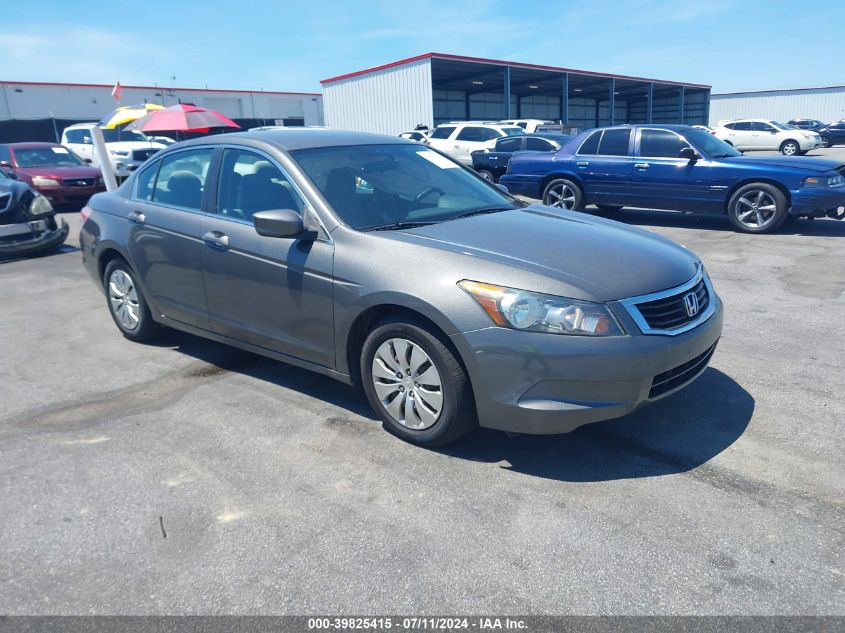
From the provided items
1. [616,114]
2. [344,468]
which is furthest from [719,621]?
[616,114]

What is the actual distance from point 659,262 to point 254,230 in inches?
92.5

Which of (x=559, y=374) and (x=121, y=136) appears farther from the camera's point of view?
(x=121, y=136)

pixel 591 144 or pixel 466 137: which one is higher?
pixel 466 137

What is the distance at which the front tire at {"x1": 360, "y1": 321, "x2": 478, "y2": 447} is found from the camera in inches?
131

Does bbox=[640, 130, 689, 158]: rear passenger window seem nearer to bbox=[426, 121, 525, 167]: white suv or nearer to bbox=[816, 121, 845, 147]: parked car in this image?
bbox=[426, 121, 525, 167]: white suv

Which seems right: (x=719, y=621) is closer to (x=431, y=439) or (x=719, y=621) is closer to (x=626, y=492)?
(x=626, y=492)

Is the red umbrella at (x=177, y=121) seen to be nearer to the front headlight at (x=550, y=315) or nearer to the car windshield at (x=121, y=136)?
the car windshield at (x=121, y=136)

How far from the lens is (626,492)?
3123mm

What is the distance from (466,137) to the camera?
20.4 metres

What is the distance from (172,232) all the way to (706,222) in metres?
9.31

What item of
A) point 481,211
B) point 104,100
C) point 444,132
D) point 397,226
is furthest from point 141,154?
point 104,100

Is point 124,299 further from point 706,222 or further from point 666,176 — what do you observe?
point 706,222

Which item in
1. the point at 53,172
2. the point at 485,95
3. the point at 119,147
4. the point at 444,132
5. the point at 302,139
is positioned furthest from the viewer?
the point at 485,95

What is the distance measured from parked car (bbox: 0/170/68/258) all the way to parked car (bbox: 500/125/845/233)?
741 cm
